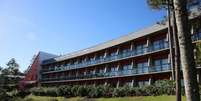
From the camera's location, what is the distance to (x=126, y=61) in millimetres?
45562

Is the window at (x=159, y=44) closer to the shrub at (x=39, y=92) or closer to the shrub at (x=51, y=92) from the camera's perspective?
the shrub at (x=51, y=92)

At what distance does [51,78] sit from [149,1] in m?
48.3

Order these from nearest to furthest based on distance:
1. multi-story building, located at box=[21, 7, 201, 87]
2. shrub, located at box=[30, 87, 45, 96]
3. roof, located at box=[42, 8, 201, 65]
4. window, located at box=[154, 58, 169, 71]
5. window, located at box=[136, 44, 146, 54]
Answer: window, located at box=[154, 58, 169, 71] → roof, located at box=[42, 8, 201, 65] → multi-story building, located at box=[21, 7, 201, 87] → window, located at box=[136, 44, 146, 54] → shrub, located at box=[30, 87, 45, 96]

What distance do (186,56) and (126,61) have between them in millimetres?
39239

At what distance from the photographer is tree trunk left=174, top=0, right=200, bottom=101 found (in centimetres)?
621

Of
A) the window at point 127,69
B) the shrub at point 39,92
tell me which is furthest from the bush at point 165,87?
the shrub at point 39,92

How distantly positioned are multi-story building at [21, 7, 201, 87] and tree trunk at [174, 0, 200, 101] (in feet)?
76.9

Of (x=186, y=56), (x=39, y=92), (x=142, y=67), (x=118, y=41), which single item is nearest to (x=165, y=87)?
(x=142, y=67)

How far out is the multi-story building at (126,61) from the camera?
37.8m

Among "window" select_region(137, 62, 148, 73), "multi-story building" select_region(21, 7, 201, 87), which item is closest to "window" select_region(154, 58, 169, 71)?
"multi-story building" select_region(21, 7, 201, 87)

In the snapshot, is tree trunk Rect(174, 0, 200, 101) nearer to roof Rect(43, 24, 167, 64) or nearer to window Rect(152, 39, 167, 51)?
roof Rect(43, 24, 167, 64)

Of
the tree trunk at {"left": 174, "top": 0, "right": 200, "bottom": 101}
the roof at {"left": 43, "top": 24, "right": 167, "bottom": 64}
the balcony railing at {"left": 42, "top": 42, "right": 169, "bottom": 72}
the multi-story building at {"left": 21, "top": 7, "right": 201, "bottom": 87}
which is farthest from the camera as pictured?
the roof at {"left": 43, "top": 24, "right": 167, "bottom": 64}

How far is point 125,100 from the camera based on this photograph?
32750 millimetres

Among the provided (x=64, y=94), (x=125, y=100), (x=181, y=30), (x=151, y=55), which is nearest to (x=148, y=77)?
(x=151, y=55)
